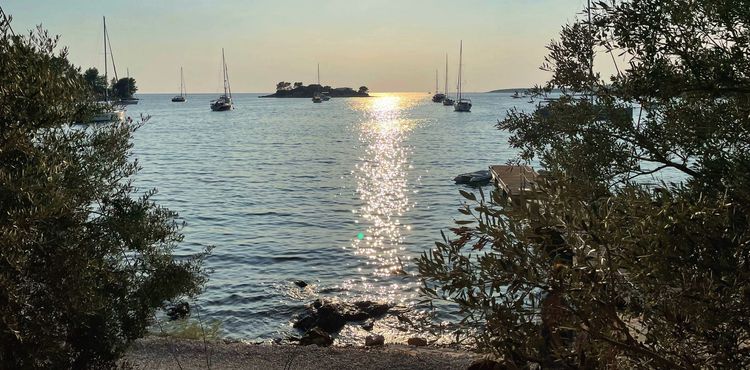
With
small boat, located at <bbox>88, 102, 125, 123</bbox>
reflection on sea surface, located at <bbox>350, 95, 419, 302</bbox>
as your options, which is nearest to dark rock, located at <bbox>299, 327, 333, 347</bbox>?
reflection on sea surface, located at <bbox>350, 95, 419, 302</bbox>

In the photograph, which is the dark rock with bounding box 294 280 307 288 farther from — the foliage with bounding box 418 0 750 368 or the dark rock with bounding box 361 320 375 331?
the foliage with bounding box 418 0 750 368

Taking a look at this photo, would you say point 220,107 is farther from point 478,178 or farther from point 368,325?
point 368,325

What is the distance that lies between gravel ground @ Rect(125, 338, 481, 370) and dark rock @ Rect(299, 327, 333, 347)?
36.3 inches

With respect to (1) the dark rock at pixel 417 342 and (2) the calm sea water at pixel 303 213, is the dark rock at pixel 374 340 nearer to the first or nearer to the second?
(1) the dark rock at pixel 417 342

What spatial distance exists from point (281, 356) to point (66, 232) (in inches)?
333

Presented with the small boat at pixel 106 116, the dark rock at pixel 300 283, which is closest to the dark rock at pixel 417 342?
the dark rock at pixel 300 283

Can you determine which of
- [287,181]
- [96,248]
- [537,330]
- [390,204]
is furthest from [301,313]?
[287,181]

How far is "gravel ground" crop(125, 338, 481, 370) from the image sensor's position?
13555mm

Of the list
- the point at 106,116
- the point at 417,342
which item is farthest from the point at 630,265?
the point at 417,342

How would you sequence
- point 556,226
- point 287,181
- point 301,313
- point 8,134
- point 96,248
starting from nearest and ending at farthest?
1. point 556,226
2. point 8,134
3. point 96,248
4. point 301,313
5. point 287,181

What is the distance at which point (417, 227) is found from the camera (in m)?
30.3

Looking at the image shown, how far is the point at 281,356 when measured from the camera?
14.5m

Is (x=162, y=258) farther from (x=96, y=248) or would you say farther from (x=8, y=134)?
(x=8, y=134)

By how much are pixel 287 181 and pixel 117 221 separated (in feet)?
128
